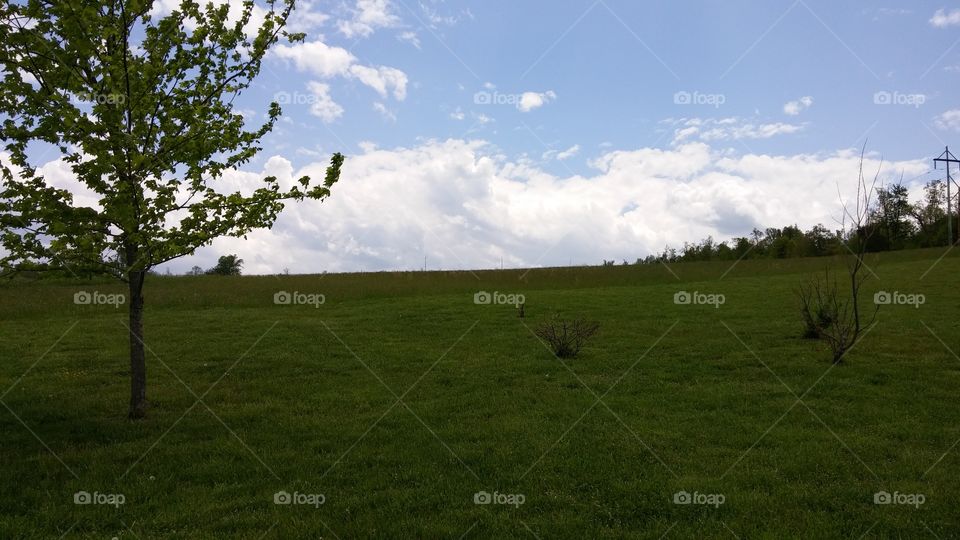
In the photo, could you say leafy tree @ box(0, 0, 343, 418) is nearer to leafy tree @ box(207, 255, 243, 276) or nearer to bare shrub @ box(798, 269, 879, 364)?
bare shrub @ box(798, 269, 879, 364)

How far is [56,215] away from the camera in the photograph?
30.7 ft

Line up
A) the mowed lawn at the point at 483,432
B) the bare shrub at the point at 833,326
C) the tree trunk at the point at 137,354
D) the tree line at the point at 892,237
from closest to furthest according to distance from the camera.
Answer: the mowed lawn at the point at 483,432
the tree trunk at the point at 137,354
the bare shrub at the point at 833,326
the tree line at the point at 892,237

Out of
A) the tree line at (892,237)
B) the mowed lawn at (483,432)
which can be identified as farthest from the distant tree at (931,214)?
Answer: the mowed lawn at (483,432)

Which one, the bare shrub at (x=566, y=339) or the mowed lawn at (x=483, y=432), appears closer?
→ the mowed lawn at (x=483, y=432)

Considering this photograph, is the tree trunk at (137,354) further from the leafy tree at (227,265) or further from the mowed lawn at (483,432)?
the leafy tree at (227,265)

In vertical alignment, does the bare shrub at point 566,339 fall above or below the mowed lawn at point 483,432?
above

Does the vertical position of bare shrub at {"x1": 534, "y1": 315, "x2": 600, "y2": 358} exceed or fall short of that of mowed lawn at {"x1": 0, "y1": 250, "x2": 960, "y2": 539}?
it exceeds it

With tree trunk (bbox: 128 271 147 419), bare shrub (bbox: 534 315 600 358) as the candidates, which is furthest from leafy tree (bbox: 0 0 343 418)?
bare shrub (bbox: 534 315 600 358)

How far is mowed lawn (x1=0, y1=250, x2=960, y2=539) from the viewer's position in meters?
7.10

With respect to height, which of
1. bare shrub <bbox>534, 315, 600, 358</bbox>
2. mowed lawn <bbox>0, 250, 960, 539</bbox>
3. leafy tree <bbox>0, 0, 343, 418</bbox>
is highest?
leafy tree <bbox>0, 0, 343, 418</bbox>

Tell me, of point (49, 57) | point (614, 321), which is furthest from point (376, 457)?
point (614, 321)

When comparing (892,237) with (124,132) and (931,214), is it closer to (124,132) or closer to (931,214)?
(931,214)

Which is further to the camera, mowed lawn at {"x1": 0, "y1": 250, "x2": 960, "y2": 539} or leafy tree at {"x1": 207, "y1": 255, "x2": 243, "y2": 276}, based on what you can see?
leafy tree at {"x1": 207, "y1": 255, "x2": 243, "y2": 276}

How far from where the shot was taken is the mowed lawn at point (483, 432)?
7098 mm
